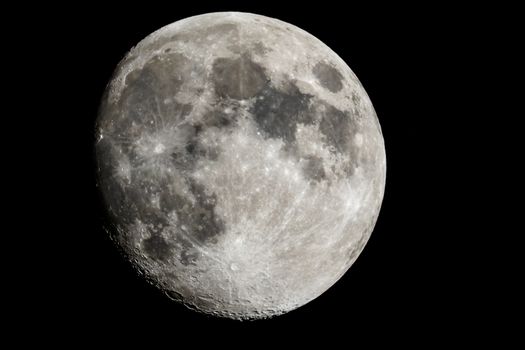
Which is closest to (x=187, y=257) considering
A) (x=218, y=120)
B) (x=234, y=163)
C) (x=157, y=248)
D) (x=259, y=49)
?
(x=157, y=248)

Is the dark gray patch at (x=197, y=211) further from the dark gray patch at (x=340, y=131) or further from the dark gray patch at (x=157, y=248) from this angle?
the dark gray patch at (x=340, y=131)

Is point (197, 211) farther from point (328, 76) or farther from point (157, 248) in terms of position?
point (328, 76)

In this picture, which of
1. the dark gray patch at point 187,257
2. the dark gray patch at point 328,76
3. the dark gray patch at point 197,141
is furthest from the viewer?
the dark gray patch at point 328,76

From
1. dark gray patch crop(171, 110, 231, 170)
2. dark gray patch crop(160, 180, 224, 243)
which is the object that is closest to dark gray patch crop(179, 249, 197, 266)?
dark gray patch crop(160, 180, 224, 243)

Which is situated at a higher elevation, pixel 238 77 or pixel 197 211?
pixel 238 77

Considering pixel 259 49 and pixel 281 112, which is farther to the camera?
pixel 259 49

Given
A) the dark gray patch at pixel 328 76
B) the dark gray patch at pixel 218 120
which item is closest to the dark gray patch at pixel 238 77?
the dark gray patch at pixel 218 120

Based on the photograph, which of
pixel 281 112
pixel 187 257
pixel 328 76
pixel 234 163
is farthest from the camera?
pixel 328 76

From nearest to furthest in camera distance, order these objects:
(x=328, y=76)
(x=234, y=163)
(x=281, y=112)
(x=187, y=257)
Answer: (x=234, y=163)
(x=281, y=112)
(x=187, y=257)
(x=328, y=76)
